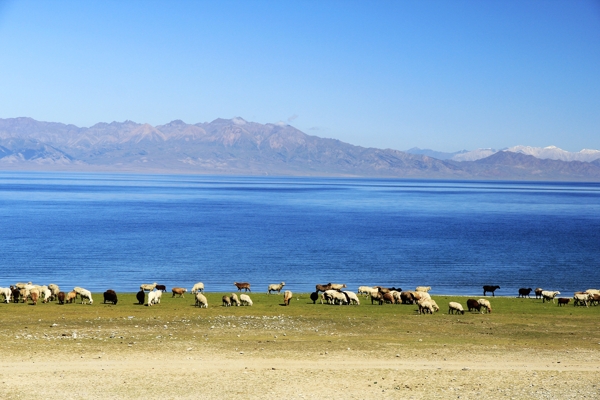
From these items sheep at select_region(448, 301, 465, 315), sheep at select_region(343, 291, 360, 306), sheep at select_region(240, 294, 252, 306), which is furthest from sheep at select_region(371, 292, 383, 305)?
sheep at select_region(240, 294, 252, 306)

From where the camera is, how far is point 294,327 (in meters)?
26.9

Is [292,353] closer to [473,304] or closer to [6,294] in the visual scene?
[473,304]

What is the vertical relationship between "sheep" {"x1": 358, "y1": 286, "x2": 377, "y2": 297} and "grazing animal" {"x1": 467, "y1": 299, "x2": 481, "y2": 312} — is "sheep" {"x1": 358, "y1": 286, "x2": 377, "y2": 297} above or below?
below

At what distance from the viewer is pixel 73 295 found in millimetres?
34125

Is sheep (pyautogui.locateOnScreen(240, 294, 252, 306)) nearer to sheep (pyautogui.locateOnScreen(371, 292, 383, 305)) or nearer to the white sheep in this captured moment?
the white sheep

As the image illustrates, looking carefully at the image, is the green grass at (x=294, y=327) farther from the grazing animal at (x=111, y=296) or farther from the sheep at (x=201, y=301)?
the grazing animal at (x=111, y=296)

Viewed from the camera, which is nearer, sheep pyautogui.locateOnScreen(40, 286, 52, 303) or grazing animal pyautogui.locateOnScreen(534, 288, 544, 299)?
sheep pyautogui.locateOnScreen(40, 286, 52, 303)

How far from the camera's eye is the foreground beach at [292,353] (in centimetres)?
1783

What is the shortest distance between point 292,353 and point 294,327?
5032mm

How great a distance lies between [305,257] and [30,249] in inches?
1129

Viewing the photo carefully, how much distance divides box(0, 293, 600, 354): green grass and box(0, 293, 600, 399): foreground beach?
0.08 meters

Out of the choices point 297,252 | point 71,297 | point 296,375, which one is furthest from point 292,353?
point 297,252

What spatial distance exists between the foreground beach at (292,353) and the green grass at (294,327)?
0.25 ft

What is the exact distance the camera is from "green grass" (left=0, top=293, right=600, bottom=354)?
76.7ft
